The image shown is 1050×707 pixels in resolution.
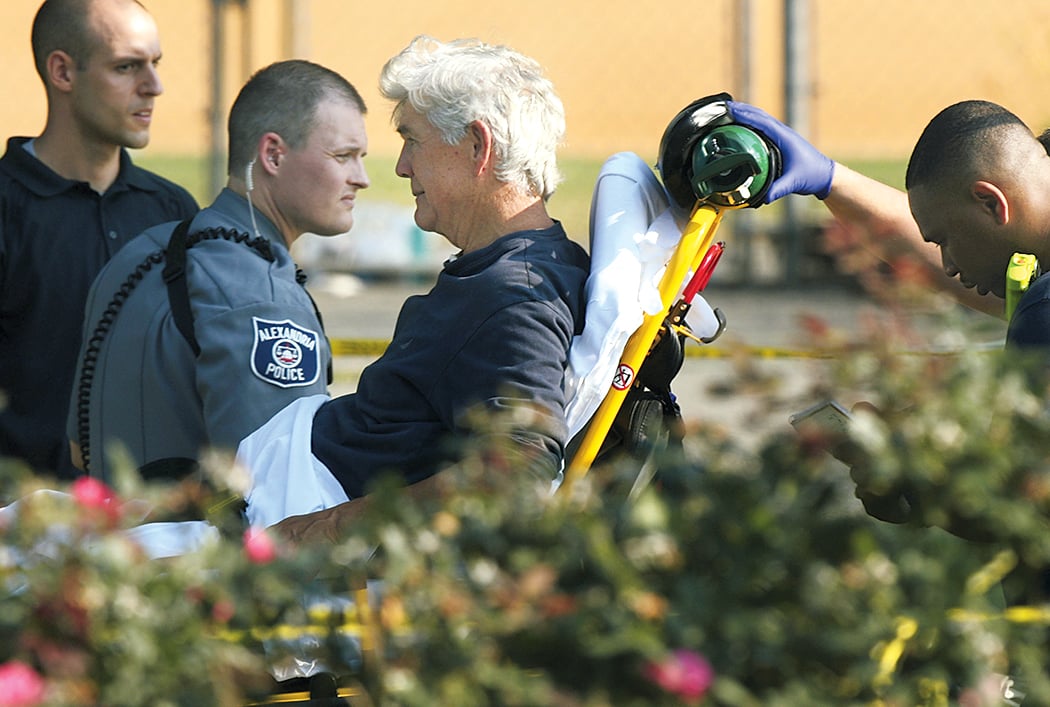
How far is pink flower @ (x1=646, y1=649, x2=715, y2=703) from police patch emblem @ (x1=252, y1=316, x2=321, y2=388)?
1.56 meters

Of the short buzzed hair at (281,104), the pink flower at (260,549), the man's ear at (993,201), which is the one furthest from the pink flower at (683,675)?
the short buzzed hair at (281,104)

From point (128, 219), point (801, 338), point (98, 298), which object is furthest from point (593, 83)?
point (801, 338)

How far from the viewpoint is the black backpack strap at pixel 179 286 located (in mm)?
2869

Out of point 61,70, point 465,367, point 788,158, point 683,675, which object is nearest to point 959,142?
point 788,158

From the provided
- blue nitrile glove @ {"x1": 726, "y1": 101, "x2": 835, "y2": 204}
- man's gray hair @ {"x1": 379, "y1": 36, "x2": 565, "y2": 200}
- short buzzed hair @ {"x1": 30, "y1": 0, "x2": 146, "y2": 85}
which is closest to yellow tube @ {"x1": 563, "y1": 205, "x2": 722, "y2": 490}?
blue nitrile glove @ {"x1": 726, "y1": 101, "x2": 835, "y2": 204}

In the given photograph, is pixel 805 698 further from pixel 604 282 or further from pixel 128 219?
pixel 128 219

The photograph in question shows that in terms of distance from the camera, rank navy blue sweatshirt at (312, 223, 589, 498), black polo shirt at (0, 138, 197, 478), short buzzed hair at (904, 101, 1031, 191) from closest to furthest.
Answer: navy blue sweatshirt at (312, 223, 589, 498) → short buzzed hair at (904, 101, 1031, 191) → black polo shirt at (0, 138, 197, 478)

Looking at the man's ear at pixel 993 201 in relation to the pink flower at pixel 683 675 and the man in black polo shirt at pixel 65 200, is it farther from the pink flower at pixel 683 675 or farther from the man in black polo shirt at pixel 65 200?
the man in black polo shirt at pixel 65 200

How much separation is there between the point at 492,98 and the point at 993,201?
0.92 m

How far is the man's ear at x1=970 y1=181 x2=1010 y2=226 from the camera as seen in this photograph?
2.50 m

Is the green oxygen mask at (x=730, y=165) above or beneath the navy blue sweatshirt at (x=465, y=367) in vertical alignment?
above

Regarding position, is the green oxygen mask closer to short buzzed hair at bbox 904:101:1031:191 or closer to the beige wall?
short buzzed hair at bbox 904:101:1031:191

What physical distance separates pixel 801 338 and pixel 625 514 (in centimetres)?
32

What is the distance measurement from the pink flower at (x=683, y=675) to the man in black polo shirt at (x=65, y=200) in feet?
9.27
